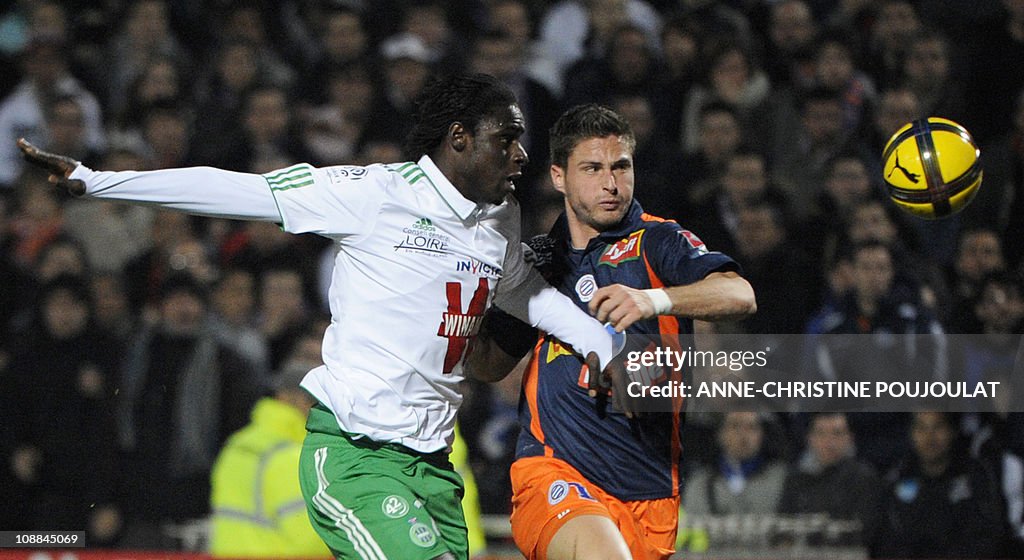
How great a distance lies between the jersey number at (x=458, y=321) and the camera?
445 cm

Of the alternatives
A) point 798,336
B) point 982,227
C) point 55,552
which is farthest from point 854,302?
point 55,552

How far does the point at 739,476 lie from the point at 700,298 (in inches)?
131

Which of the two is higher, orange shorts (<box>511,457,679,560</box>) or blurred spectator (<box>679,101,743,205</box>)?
blurred spectator (<box>679,101,743,205</box>)

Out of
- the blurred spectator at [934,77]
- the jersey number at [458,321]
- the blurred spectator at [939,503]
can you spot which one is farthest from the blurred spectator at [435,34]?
the jersey number at [458,321]

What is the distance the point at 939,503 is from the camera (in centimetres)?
724

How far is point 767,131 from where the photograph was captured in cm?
908

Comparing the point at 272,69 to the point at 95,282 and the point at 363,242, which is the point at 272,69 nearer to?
the point at 95,282

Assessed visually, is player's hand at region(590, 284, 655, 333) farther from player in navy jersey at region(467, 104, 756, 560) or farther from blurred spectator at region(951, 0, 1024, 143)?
blurred spectator at region(951, 0, 1024, 143)

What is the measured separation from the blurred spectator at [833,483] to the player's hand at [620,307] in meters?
3.51

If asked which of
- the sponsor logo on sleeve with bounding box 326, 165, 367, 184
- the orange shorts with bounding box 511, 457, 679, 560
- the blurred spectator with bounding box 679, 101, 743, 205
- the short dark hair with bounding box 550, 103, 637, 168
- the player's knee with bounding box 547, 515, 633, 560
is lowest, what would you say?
the player's knee with bounding box 547, 515, 633, 560

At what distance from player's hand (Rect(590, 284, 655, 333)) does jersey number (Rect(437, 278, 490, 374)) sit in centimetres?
46

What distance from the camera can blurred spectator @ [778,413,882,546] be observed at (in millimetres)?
7395

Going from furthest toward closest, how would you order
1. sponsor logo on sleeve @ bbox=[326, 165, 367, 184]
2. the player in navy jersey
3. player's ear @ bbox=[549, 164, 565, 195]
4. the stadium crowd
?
1. the stadium crowd
2. player's ear @ bbox=[549, 164, 565, 195]
3. the player in navy jersey
4. sponsor logo on sleeve @ bbox=[326, 165, 367, 184]

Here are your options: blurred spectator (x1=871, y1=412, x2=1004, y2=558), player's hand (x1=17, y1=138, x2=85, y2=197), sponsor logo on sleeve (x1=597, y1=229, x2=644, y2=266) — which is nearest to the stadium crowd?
blurred spectator (x1=871, y1=412, x2=1004, y2=558)
